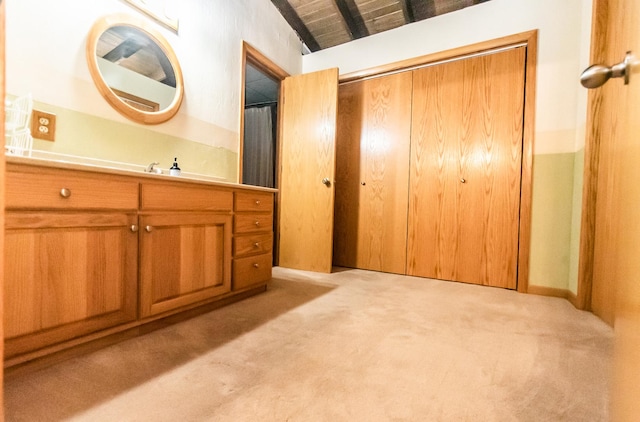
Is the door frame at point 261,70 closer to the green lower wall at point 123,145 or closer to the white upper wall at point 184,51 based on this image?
the white upper wall at point 184,51

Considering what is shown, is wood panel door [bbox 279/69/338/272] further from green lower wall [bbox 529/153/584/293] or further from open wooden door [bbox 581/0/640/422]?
open wooden door [bbox 581/0/640/422]

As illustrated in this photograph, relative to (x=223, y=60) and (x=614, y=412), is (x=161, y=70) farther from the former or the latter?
(x=614, y=412)

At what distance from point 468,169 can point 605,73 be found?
6.13ft

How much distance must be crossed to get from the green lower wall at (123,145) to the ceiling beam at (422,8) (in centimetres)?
218

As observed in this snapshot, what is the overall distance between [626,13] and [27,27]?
2.88 m

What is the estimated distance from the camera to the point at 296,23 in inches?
111

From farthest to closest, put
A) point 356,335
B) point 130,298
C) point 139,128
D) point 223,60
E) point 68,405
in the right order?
1. point 223,60
2. point 139,128
3. point 356,335
4. point 130,298
5. point 68,405

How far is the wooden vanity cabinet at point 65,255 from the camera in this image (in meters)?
0.84

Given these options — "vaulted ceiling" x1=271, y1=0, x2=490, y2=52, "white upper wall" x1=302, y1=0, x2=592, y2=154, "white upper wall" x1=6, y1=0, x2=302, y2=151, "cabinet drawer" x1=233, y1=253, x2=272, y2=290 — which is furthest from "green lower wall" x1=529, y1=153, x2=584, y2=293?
"white upper wall" x1=6, y1=0, x2=302, y2=151

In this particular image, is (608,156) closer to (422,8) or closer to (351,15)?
(422,8)

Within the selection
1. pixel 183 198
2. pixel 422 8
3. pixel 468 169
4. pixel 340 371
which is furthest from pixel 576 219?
pixel 183 198

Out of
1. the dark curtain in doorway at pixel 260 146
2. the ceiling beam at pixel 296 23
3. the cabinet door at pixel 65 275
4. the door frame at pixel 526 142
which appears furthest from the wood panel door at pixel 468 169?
the dark curtain in doorway at pixel 260 146

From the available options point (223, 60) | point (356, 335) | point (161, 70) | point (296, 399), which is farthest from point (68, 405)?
point (223, 60)

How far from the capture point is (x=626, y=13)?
1.37 m
